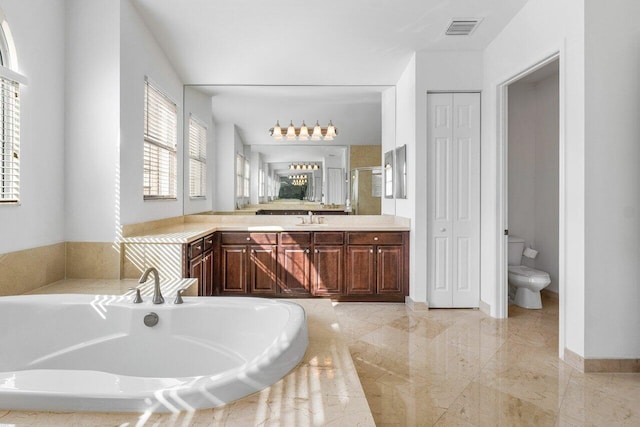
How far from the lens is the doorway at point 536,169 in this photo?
4254 mm

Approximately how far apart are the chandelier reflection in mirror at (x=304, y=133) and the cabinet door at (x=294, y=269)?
1.35 metres

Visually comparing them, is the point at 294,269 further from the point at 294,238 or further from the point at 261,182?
the point at 261,182

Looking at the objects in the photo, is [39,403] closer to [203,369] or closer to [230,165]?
[203,369]

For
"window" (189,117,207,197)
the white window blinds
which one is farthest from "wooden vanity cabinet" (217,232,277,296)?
the white window blinds

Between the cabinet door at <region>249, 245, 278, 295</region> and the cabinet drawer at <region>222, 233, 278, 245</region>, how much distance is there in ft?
0.18

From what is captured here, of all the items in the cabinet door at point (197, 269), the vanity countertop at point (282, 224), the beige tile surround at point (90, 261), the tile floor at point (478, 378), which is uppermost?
the vanity countertop at point (282, 224)

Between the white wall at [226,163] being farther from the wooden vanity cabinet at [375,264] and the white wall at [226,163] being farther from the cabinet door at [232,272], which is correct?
the wooden vanity cabinet at [375,264]

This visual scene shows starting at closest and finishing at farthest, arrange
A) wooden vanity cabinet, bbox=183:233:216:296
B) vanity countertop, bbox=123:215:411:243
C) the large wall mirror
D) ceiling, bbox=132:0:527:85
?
1. ceiling, bbox=132:0:527:85
2. wooden vanity cabinet, bbox=183:233:216:296
3. vanity countertop, bbox=123:215:411:243
4. the large wall mirror

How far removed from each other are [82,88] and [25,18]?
53cm

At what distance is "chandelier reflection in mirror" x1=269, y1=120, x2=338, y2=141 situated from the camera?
4422mm

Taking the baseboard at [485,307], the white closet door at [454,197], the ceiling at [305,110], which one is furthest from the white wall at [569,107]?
the ceiling at [305,110]

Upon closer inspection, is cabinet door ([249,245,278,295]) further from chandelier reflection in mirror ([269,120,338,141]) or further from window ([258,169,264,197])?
chandelier reflection in mirror ([269,120,338,141])

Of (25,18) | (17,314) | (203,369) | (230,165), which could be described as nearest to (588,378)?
(203,369)

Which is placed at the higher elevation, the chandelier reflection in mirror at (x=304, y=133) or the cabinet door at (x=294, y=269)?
the chandelier reflection in mirror at (x=304, y=133)
